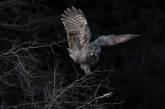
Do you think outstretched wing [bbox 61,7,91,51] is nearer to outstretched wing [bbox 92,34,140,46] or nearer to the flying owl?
the flying owl

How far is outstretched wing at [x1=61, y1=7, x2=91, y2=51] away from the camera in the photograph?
5.02m

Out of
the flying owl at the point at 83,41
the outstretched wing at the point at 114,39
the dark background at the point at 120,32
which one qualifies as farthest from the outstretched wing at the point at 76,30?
the dark background at the point at 120,32

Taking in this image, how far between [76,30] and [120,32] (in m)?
4.52

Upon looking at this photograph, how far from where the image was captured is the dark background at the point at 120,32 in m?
8.84

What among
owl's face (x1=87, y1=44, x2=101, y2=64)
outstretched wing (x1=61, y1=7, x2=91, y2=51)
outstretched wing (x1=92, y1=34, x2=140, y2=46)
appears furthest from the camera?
outstretched wing (x1=61, y1=7, x2=91, y2=51)

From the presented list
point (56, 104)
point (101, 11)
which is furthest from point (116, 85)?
point (56, 104)

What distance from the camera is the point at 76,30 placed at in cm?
514

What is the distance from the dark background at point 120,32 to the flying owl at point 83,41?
10.4ft

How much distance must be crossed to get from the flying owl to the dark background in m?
3.18

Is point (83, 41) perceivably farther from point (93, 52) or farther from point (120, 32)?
point (120, 32)

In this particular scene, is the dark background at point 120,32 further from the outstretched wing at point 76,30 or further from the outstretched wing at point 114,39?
the outstretched wing at point 114,39

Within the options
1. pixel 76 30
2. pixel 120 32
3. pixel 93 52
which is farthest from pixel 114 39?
pixel 120 32

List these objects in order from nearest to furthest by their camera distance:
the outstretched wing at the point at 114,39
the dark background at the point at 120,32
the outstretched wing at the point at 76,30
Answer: the outstretched wing at the point at 114,39, the outstretched wing at the point at 76,30, the dark background at the point at 120,32

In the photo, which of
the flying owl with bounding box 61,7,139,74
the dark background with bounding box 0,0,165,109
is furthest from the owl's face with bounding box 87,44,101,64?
the dark background with bounding box 0,0,165,109
